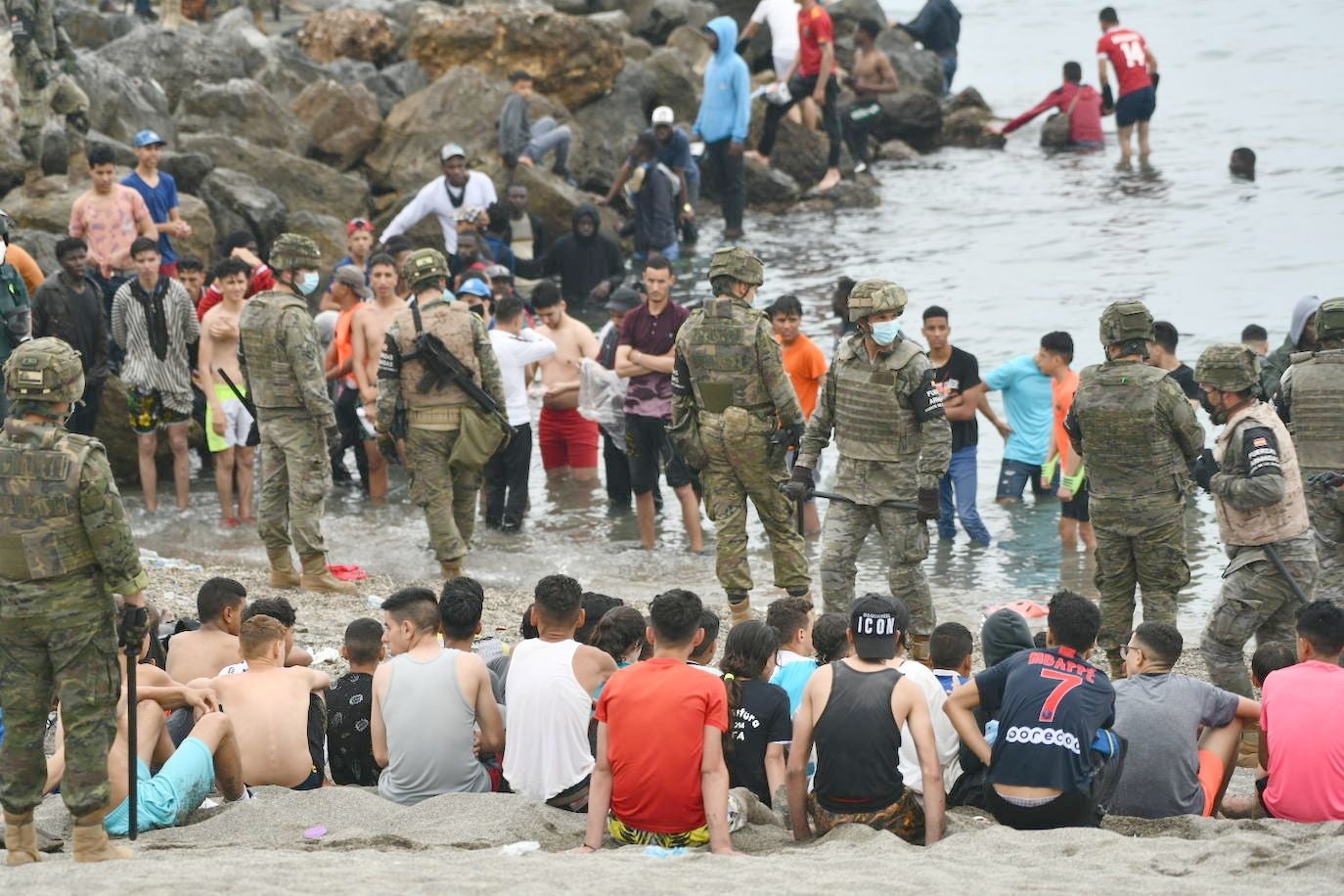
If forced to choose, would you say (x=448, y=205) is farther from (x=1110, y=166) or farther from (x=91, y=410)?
(x=1110, y=166)

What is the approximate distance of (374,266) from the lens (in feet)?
38.5

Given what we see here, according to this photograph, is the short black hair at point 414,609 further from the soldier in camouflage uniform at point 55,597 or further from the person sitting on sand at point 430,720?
the soldier in camouflage uniform at point 55,597

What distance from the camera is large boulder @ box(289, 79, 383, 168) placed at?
21703 millimetres

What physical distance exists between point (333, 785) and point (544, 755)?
3.63 ft

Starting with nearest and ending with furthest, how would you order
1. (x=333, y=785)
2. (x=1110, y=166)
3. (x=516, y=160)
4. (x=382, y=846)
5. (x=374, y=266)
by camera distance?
(x=382, y=846), (x=333, y=785), (x=374, y=266), (x=516, y=160), (x=1110, y=166)

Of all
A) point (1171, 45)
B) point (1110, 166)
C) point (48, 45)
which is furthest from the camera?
point (1171, 45)

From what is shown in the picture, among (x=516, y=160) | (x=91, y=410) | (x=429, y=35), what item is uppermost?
(x=429, y=35)

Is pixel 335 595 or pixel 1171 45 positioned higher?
pixel 1171 45

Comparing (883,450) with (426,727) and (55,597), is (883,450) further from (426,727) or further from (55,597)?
(55,597)

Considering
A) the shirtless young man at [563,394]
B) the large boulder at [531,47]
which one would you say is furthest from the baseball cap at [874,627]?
the large boulder at [531,47]

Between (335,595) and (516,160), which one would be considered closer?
(335,595)

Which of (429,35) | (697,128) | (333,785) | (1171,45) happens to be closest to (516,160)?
(697,128)

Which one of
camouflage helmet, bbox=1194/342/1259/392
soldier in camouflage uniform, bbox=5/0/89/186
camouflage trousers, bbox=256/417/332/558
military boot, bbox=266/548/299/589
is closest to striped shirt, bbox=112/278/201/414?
camouflage trousers, bbox=256/417/332/558

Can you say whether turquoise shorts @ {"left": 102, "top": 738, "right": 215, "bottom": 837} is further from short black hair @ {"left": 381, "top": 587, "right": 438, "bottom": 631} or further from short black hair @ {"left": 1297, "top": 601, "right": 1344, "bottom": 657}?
short black hair @ {"left": 1297, "top": 601, "right": 1344, "bottom": 657}
